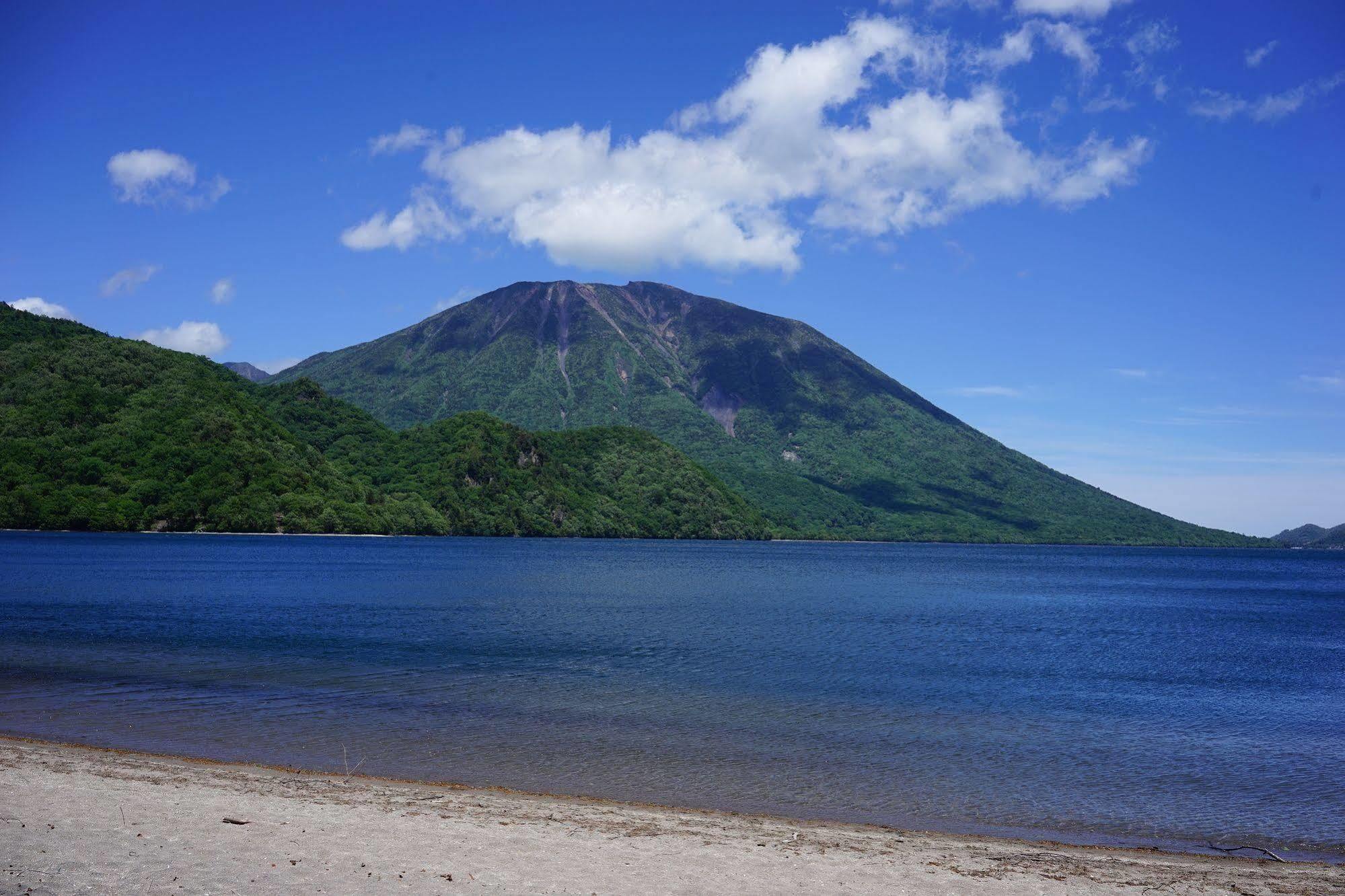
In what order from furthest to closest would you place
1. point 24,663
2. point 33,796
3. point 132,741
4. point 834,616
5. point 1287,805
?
point 834,616 → point 24,663 → point 132,741 → point 1287,805 → point 33,796

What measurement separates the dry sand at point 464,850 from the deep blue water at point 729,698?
7.96ft

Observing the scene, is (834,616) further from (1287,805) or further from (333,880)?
(333,880)

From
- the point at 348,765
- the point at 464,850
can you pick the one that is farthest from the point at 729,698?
the point at 464,850

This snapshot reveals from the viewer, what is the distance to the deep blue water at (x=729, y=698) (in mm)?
22469

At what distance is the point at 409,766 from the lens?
74.7 feet

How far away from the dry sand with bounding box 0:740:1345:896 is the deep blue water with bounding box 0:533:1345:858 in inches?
95.5

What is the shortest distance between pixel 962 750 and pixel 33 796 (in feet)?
76.1

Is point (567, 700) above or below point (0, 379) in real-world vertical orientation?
below

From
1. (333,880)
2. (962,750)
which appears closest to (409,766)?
(333,880)

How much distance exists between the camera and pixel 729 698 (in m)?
35.2

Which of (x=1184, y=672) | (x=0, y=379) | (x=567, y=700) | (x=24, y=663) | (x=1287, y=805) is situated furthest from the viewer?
(x=0, y=379)

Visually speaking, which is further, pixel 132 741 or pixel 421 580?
pixel 421 580

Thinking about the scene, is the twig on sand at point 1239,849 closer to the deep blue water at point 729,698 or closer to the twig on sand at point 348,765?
the deep blue water at point 729,698

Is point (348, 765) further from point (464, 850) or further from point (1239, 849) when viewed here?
point (1239, 849)
